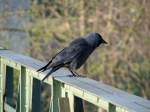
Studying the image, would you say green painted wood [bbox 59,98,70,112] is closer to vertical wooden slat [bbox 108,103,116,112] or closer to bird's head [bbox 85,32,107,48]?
vertical wooden slat [bbox 108,103,116,112]

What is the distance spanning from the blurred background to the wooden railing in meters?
5.28

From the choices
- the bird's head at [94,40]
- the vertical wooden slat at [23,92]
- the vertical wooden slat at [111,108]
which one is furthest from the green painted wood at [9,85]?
the vertical wooden slat at [111,108]

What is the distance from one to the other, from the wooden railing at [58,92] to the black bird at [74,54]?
130 millimetres

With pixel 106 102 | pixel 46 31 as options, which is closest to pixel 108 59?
pixel 46 31

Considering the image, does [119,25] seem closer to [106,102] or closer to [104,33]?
[104,33]

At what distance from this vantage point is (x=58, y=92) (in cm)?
392

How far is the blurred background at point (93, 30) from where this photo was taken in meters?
10.5

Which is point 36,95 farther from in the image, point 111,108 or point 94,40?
point 111,108

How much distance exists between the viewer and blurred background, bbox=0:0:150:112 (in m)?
10.5

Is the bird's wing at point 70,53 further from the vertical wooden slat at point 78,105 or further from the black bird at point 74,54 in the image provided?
the vertical wooden slat at point 78,105

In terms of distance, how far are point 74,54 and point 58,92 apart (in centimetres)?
103

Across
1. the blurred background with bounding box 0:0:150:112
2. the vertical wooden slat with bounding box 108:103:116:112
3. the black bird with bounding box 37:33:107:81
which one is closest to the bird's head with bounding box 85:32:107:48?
the black bird with bounding box 37:33:107:81

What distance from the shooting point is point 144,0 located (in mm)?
10258

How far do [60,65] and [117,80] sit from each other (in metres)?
6.66
